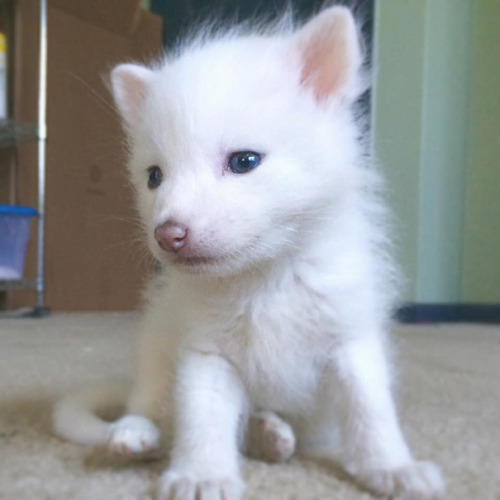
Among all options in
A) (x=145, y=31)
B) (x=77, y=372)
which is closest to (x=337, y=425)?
(x=77, y=372)

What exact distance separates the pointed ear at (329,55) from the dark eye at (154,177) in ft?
0.72

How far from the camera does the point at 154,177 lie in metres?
0.93

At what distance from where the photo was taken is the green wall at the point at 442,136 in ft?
10.0

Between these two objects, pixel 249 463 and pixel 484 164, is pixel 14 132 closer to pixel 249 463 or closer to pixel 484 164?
pixel 484 164

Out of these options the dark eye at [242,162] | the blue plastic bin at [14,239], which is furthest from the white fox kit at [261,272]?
the blue plastic bin at [14,239]

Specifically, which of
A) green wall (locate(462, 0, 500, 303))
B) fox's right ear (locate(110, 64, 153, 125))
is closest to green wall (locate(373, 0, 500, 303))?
green wall (locate(462, 0, 500, 303))

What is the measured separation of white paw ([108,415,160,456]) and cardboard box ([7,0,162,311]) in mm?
2176

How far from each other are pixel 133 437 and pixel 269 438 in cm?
16

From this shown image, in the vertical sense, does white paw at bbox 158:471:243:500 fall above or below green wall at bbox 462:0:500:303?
below

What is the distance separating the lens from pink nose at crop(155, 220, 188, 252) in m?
0.79

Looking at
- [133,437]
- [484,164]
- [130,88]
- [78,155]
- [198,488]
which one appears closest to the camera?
[198,488]

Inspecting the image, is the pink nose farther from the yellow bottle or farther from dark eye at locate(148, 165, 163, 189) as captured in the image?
the yellow bottle

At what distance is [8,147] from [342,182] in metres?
2.44

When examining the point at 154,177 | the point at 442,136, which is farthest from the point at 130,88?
the point at 442,136
